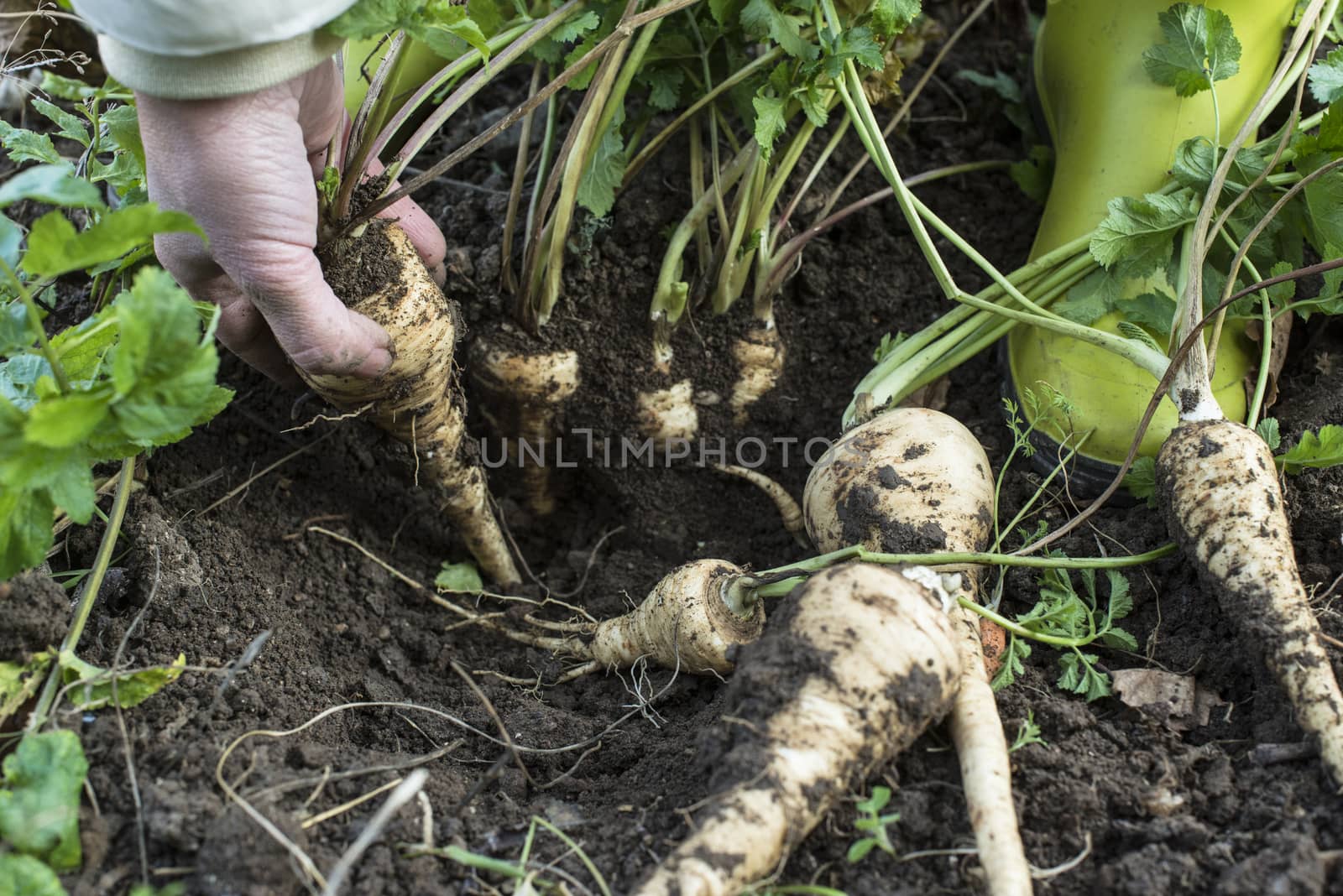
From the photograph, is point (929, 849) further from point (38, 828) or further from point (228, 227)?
point (228, 227)

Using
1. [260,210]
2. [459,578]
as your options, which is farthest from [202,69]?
[459,578]

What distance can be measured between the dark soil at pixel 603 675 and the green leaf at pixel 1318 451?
7 centimetres

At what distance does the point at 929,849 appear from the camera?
1321 mm

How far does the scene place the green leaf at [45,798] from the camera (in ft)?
3.84

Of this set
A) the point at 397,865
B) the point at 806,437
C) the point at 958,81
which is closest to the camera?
the point at 397,865

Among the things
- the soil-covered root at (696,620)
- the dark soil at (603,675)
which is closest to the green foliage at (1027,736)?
the dark soil at (603,675)

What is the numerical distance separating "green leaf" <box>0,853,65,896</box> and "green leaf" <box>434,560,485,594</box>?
105 centimetres

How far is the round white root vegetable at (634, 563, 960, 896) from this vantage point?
1.25m

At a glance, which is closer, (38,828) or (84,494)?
(38,828)

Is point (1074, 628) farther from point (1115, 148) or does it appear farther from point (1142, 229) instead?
point (1115, 148)

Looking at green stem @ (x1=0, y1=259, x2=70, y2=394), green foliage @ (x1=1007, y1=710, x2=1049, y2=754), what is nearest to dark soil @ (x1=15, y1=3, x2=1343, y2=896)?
green foliage @ (x1=1007, y1=710, x2=1049, y2=754)

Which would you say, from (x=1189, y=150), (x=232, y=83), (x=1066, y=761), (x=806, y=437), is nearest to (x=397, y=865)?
(x=1066, y=761)

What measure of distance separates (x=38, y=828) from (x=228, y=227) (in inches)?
32.2

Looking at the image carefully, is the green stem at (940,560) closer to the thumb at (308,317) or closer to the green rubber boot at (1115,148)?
the green rubber boot at (1115,148)
